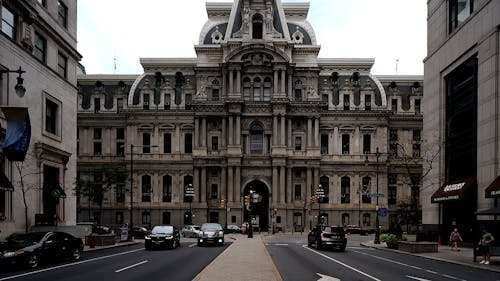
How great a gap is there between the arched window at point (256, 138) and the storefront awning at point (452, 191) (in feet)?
145

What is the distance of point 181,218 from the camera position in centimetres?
9244

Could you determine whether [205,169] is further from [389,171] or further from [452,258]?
[452,258]

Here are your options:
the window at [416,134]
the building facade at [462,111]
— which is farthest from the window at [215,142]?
the building facade at [462,111]

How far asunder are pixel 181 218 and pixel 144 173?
934cm

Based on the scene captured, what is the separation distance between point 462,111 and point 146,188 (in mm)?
58949

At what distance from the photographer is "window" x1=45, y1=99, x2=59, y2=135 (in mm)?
43781

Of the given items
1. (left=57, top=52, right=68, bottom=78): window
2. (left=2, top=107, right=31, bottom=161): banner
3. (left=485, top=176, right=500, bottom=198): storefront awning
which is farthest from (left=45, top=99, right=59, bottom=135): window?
(left=485, top=176, right=500, bottom=198): storefront awning

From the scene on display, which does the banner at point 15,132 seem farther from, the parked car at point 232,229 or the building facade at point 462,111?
the parked car at point 232,229

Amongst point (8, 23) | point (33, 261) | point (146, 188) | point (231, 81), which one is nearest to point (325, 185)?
point (231, 81)

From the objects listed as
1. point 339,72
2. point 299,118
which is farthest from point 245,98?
point 339,72

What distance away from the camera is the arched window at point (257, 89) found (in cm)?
9234

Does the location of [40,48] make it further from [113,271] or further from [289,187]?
[289,187]

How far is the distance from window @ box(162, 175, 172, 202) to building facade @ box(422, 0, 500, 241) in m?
48.4

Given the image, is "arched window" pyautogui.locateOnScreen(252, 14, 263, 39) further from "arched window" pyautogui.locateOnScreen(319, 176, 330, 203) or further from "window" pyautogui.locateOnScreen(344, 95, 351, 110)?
"arched window" pyautogui.locateOnScreen(319, 176, 330, 203)
